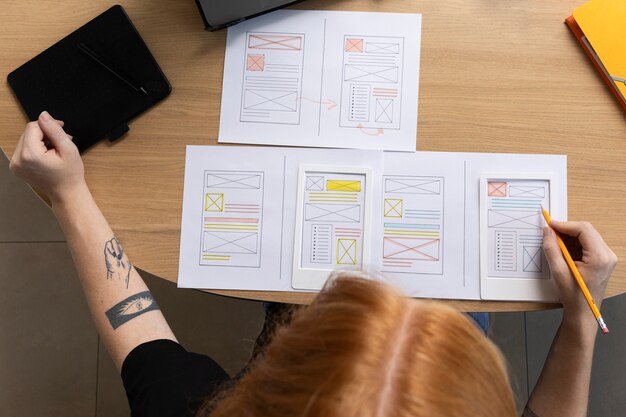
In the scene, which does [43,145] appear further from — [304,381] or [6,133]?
[304,381]

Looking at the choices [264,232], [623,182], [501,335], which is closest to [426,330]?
[264,232]

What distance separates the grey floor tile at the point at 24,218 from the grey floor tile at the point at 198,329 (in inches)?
11.4

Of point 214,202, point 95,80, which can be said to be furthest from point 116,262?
point 95,80

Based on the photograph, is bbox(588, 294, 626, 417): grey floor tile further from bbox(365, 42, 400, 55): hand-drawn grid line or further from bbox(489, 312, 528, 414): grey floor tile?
bbox(365, 42, 400, 55): hand-drawn grid line

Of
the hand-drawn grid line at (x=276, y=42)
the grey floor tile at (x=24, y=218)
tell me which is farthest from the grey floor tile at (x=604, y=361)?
the grey floor tile at (x=24, y=218)

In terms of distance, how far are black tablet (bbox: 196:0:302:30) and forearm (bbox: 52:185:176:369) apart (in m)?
0.32

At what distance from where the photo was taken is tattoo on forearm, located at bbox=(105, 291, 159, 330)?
847 millimetres

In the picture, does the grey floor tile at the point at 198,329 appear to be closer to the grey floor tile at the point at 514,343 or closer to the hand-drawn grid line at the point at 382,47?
the grey floor tile at the point at 514,343

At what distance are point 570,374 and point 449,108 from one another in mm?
427

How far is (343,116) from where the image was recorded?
35.1 inches

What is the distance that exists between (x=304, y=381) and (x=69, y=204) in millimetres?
519

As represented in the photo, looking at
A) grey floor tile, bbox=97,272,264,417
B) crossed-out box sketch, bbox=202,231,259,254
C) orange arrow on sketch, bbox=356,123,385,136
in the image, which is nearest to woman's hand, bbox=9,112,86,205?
crossed-out box sketch, bbox=202,231,259,254

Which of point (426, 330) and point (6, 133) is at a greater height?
point (6, 133)

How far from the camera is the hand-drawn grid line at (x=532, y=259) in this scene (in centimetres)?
85
